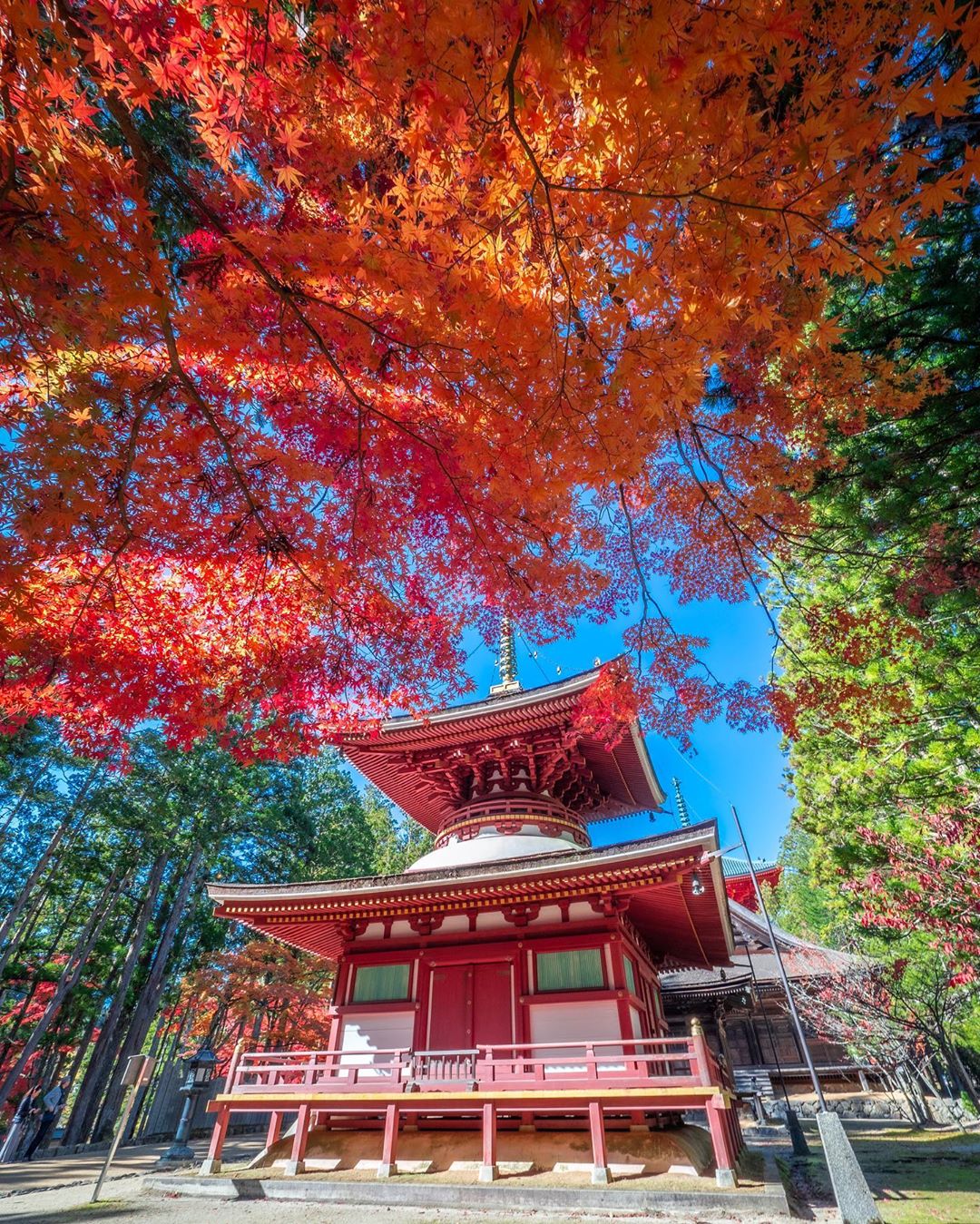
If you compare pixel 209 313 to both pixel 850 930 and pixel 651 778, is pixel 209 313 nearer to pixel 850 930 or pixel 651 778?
pixel 651 778

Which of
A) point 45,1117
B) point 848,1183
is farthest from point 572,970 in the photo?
point 45,1117

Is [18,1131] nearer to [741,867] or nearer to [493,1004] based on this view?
[493,1004]

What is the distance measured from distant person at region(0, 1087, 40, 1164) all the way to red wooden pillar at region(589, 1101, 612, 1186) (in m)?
14.8

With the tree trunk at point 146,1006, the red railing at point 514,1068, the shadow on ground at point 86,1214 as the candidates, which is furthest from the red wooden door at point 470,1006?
the tree trunk at point 146,1006

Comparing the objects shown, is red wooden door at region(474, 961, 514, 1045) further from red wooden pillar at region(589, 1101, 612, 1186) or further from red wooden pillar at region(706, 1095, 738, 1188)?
red wooden pillar at region(706, 1095, 738, 1188)

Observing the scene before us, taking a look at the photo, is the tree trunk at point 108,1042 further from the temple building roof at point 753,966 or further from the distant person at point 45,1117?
the temple building roof at point 753,966

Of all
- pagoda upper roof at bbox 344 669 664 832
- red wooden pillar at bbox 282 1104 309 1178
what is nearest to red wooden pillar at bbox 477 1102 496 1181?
red wooden pillar at bbox 282 1104 309 1178

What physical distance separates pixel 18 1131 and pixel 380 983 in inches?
442

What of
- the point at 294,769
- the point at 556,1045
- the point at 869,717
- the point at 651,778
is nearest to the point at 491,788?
the point at 651,778

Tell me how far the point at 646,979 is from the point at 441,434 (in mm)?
11446

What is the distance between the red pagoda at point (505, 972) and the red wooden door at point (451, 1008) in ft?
0.09

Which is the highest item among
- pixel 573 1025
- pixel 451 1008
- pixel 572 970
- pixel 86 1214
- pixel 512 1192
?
pixel 572 970

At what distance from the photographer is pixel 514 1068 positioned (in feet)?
27.8

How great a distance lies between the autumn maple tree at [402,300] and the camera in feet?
8.57
